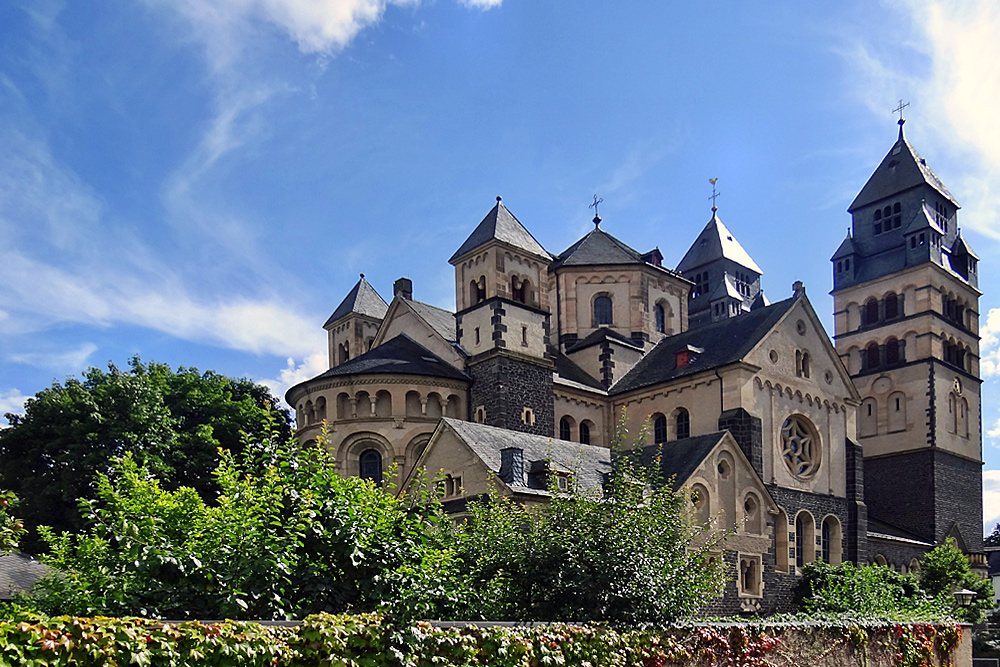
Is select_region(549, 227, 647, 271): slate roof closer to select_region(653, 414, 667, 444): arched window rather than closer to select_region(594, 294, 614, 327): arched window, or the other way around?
select_region(594, 294, 614, 327): arched window

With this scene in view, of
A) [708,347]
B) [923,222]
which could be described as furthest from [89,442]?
[923,222]

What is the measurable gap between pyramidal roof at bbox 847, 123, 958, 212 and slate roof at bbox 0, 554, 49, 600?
5278 cm

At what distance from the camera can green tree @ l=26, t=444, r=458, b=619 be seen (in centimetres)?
1043

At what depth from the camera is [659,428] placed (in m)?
39.6

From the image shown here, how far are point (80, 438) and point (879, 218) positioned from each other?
47.8 meters

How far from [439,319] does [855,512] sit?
19962 mm

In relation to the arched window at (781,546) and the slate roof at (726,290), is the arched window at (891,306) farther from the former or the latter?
the arched window at (781,546)

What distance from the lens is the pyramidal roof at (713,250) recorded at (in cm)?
7394

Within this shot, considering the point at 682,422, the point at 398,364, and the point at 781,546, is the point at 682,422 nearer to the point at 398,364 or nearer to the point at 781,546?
the point at 781,546

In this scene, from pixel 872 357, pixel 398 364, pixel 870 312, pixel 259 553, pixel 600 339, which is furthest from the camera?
pixel 870 312

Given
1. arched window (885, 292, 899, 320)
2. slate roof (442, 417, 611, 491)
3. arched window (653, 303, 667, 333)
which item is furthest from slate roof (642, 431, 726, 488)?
arched window (885, 292, 899, 320)

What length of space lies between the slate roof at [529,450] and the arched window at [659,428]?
708cm

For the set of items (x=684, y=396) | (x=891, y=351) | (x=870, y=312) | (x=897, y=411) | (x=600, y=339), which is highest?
(x=870, y=312)

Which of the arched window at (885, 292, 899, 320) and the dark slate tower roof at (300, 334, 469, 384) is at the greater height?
the arched window at (885, 292, 899, 320)
